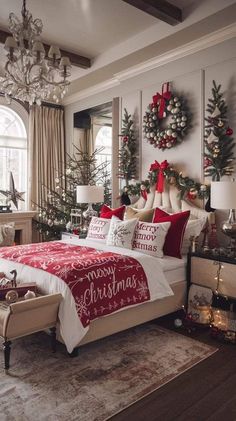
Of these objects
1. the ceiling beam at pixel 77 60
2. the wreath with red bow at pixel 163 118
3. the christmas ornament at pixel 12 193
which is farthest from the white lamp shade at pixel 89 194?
the ceiling beam at pixel 77 60

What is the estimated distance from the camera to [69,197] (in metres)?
6.05

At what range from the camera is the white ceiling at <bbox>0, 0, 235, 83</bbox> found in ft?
12.0

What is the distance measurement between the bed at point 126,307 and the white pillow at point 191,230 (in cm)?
22

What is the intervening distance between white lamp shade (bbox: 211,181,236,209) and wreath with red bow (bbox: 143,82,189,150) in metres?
1.19

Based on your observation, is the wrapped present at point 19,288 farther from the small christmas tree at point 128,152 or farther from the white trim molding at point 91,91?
the white trim molding at point 91,91

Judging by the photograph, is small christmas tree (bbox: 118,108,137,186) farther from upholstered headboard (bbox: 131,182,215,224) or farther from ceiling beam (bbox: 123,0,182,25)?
ceiling beam (bbox: 123,0,182,25)

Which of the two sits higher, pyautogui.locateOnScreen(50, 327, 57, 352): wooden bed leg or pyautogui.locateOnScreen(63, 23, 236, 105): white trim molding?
pyautogui.locateOnScreen(63, 23, 236, 105): white trim molding

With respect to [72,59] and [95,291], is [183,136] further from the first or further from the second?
[95,291]

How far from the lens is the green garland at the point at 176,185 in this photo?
4035 mm

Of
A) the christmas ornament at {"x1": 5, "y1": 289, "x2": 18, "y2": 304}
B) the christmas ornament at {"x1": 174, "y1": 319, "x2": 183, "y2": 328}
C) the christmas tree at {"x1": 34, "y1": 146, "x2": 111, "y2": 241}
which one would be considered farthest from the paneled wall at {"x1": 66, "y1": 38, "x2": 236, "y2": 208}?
the christmas ornament at {"x1": 5, "y1": 289, "x2": 18, "y2": 304}

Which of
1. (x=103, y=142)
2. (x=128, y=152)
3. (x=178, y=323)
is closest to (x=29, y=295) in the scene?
(x=178, y=323)

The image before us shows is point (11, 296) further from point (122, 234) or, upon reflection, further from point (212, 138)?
point (212, 138)

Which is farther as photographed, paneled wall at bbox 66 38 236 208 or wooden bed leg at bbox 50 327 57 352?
paneled wall at bbox 66 38 236 208

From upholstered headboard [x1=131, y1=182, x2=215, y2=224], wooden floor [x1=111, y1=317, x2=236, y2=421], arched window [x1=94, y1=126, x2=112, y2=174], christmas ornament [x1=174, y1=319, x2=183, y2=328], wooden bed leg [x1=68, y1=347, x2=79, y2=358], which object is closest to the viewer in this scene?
wooden floor [x1=111, y1=317, x2=236, y2=421]
